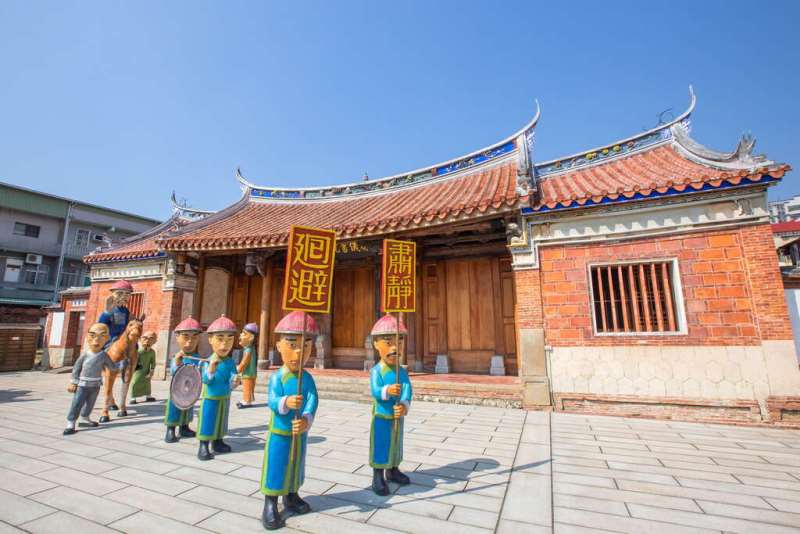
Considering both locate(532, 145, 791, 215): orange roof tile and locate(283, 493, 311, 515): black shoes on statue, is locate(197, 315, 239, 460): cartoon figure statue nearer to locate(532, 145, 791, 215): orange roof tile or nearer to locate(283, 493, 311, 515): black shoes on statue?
locate(283, 493, 311, 515): black shoes on statue

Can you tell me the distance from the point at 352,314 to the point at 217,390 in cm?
554

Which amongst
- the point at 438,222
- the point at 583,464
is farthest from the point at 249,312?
the point at 583,464

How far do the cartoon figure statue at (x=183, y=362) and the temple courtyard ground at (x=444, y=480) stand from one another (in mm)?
178

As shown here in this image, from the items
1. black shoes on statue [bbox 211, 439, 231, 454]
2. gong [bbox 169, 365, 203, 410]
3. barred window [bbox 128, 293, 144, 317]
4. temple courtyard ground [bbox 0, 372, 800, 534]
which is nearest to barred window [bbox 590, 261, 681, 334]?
temple courtyard ground [bbox 0, 372, 800, 534]

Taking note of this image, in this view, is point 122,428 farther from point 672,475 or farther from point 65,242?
point 65,242

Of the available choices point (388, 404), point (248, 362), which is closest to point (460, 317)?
point (248, 362)

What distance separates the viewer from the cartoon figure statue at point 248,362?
5.82 meters

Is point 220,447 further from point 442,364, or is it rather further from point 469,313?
point 469,313

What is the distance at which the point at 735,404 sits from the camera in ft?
16.2

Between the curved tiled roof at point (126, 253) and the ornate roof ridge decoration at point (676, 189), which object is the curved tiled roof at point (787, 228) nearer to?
the ornate roof ridge decoration at point (676, 189)

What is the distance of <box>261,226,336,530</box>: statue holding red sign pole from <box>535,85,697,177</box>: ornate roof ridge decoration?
7641mm

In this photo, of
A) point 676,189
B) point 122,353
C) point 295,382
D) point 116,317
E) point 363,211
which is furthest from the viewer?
point 363,211

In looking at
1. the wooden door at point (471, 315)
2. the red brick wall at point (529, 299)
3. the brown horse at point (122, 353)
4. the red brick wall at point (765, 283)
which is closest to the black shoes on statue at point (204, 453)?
the brown horse at point (122, 353)

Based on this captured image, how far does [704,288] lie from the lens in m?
5.35
